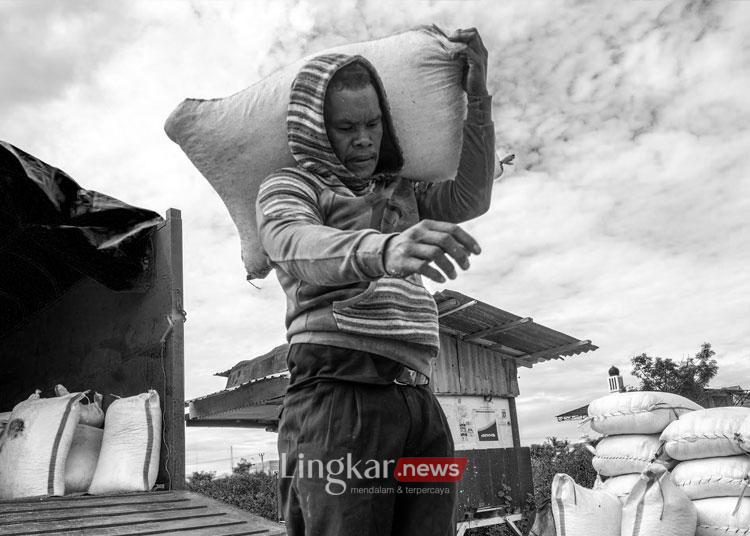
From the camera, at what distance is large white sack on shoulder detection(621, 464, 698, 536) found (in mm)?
4129

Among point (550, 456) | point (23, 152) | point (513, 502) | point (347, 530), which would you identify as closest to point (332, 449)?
point (347, 530)

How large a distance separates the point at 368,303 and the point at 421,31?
728mm

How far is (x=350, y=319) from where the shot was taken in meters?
1.14

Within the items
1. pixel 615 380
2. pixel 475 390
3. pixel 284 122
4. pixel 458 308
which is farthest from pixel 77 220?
pixel 475 390

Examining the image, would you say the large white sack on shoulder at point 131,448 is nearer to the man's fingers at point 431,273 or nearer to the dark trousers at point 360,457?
the dark trousers at point 360,457

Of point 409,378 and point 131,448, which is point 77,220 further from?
point 409,378

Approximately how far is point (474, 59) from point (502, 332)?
8.26 metres

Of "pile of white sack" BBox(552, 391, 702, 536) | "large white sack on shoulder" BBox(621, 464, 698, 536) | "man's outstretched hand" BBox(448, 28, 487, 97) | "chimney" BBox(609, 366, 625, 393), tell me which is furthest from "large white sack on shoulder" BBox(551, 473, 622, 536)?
"man's outstretched hand" BBox(448, 28, 487, 97)

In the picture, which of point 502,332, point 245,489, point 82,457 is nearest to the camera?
point 82,457

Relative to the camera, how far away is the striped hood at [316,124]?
124cm

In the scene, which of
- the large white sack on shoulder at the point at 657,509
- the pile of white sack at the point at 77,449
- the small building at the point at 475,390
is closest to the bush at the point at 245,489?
the small building at the point at 475,390

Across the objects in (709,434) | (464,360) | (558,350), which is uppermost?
(558,350)

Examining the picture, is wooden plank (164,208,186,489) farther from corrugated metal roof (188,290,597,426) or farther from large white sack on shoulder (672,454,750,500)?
corrugated metal roof (188,290,597,426)

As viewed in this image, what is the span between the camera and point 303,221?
3.46 ft
